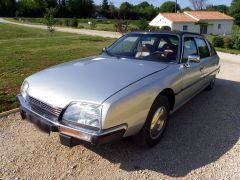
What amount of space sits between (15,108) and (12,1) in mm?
71148

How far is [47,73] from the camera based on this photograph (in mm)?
3768

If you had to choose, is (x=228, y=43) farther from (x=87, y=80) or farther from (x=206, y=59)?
(x=87, y=80)

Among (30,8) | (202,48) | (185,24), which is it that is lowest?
(202,48)

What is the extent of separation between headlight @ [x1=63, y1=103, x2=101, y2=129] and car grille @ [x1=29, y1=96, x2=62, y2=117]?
0.13 metres

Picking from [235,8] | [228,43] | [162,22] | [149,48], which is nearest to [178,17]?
[162,22]

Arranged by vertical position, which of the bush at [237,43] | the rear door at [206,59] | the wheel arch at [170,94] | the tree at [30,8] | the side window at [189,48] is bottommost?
the bush at [237,43]

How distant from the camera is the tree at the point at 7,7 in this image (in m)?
66.2

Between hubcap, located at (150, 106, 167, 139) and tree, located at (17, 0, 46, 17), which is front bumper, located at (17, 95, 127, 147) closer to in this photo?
hubcap, located at (150, 106, 167, 139)

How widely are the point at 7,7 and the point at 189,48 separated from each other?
70.6 meters

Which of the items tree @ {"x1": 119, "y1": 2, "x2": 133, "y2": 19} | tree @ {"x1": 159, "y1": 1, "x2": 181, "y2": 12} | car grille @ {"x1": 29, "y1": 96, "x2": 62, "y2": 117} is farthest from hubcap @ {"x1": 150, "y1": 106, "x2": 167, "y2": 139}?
tree @ {"x1": 159, "y1": 1, "x2": 181, "y2": 12}

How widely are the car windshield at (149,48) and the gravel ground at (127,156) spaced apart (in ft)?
3.75

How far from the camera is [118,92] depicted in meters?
3.10

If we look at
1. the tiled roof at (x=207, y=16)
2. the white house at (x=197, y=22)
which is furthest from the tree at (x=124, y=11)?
the tiled roof at (x=207, y=16)

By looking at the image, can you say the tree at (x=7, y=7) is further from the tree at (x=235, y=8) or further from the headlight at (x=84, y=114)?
the headlight at (x=84, y=114)
